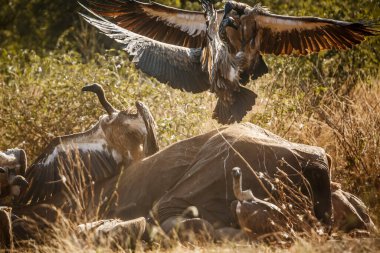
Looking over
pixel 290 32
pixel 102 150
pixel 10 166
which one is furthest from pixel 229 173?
pixel 290 32

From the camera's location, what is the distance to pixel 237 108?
798 centimetres

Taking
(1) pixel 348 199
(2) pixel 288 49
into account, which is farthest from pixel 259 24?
(1) pixel 348 199

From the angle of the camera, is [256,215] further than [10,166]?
No

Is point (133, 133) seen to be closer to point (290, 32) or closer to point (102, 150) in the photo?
point (102, 150)

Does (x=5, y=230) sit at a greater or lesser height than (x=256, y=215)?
lesser

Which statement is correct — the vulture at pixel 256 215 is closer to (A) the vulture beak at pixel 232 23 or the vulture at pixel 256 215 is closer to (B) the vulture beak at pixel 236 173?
(B) the vulture beak at pixel 236 173

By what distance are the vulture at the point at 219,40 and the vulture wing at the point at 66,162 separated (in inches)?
39.3

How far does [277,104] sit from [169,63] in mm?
1319

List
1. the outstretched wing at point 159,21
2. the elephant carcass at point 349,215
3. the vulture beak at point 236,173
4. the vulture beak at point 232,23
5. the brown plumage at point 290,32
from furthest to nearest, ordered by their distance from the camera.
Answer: the outstretched wing at point 159,21 < the brown plumage at point 290,32 < the vulture beak at point 232,23 < the elephant carcass at point 349,215 < the vulture beak at point 236,173

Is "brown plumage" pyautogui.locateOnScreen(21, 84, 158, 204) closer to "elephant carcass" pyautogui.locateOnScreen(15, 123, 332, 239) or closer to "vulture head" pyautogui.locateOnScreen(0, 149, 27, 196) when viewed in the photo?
"vulture head" pyautogui.locateOnScreen(0, 149, 27, 196)

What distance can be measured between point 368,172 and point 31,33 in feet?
30.4

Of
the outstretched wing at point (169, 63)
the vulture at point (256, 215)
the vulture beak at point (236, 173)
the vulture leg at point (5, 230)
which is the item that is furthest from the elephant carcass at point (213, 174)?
the outstretched wing at point (169, 63)

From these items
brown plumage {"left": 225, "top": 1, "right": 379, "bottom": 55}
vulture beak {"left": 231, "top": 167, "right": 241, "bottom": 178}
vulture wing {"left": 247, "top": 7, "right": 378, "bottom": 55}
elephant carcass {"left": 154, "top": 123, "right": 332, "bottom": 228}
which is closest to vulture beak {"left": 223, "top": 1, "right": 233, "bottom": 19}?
brown plumage {"left": 225, "top": 1, "right": 379, "bottom": 55}

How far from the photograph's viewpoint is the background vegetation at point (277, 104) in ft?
28.0
